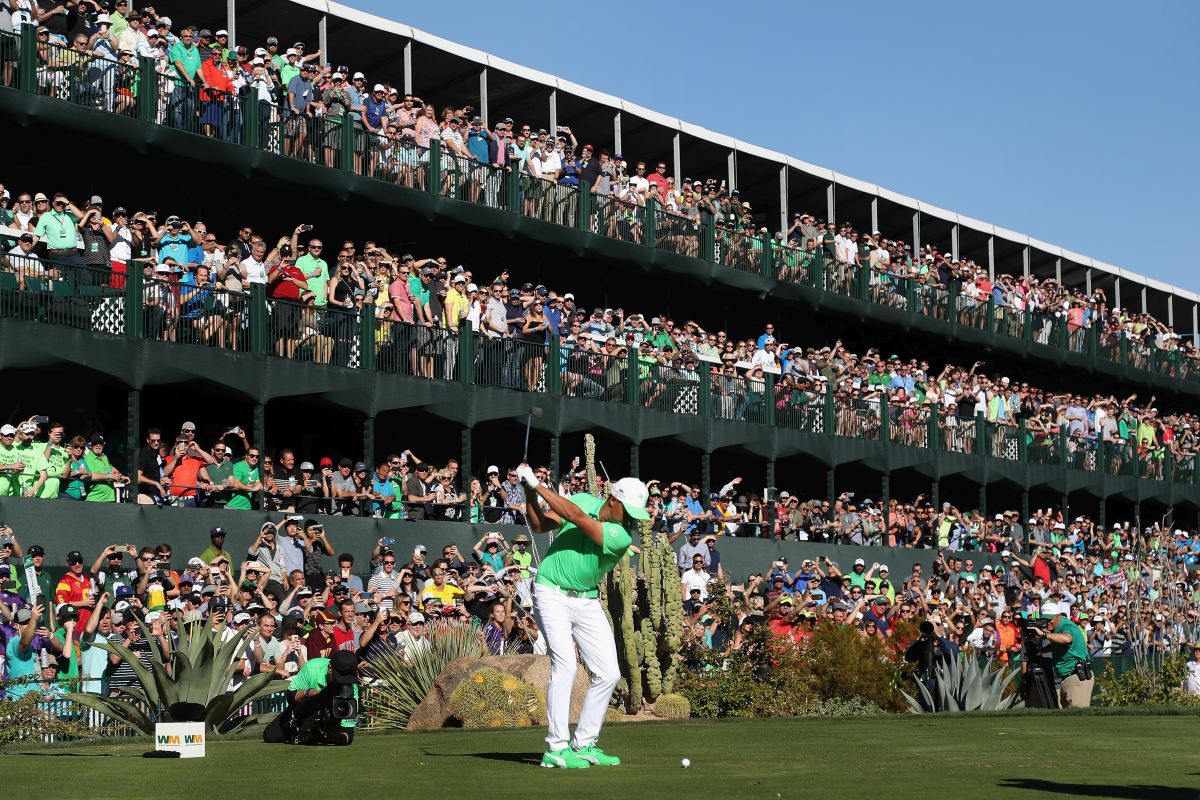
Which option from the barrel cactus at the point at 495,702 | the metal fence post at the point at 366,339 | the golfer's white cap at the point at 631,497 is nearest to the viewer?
the golfer's white cap at the point at 631,497

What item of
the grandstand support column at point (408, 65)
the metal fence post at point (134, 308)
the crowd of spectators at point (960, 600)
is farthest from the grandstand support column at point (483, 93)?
the metal fence post at point (134, 308)

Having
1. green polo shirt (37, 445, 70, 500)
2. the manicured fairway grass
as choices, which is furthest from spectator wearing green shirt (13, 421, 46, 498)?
the manicured fairway grass

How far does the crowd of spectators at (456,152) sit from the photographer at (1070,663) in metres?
11.8

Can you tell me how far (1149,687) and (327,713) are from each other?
12.6 m

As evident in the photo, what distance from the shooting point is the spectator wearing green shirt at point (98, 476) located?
22.9 metres

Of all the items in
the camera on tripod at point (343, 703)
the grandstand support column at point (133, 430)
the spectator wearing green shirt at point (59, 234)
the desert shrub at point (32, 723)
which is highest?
the spectator wearing green shirt at point (59, 234)

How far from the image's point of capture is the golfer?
1139 cm

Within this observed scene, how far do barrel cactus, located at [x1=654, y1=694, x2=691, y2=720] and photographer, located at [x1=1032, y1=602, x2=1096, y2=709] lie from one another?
4313mm

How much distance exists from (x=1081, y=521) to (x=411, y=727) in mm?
28955

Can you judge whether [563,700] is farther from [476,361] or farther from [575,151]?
[575,151]

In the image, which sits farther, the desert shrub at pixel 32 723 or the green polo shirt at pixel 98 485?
the green polo shirt at pixel 98 485

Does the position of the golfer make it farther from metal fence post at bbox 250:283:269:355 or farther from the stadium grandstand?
metal fence post at bbox 250:283:269:355

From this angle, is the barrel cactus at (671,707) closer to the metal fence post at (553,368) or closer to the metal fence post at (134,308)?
the metal fence post at (134,308)

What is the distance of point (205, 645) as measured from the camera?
49.4 feet
